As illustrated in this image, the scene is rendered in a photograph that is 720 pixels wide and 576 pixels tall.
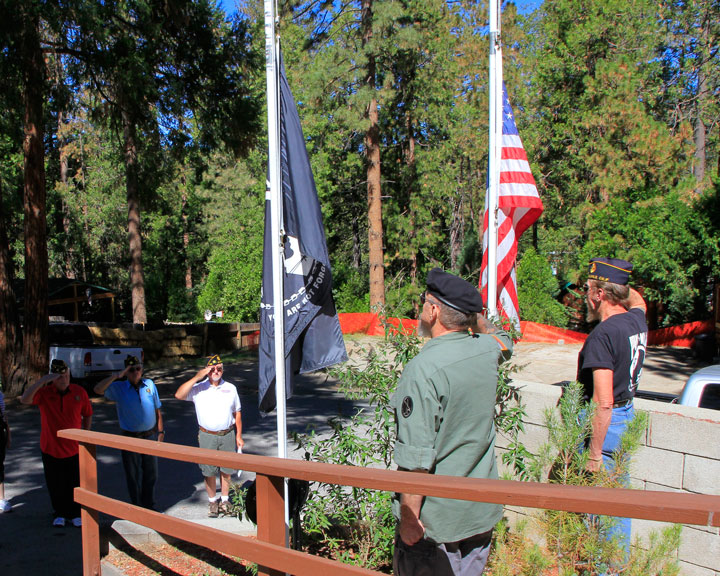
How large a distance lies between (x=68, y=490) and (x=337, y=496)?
3.27 meters

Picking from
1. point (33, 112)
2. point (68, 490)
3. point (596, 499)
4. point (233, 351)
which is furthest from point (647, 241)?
point (596, 499)

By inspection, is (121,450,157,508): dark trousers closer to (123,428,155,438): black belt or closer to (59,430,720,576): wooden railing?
(123,428,155,438): black belt

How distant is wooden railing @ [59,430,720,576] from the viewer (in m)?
1.57

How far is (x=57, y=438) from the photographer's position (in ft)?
19.3

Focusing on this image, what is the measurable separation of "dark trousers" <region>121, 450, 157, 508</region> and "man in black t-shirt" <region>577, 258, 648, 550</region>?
4.17m

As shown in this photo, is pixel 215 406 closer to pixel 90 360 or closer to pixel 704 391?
pixel 704 391

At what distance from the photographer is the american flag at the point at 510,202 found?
20.9 feet

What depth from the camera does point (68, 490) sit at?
5.98m

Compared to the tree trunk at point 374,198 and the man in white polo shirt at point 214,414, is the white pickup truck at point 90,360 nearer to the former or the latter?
the man in white polo shirt at point 214,414

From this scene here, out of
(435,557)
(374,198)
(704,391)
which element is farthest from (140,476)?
(374,198)

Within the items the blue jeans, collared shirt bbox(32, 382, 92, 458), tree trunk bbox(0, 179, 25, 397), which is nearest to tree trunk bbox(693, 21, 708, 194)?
tree trunk bbox(0, 179, 25, 397)

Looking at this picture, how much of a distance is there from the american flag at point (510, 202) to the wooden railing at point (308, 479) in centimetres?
395

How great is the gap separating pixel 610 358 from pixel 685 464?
0.81m

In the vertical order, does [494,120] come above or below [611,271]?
above
